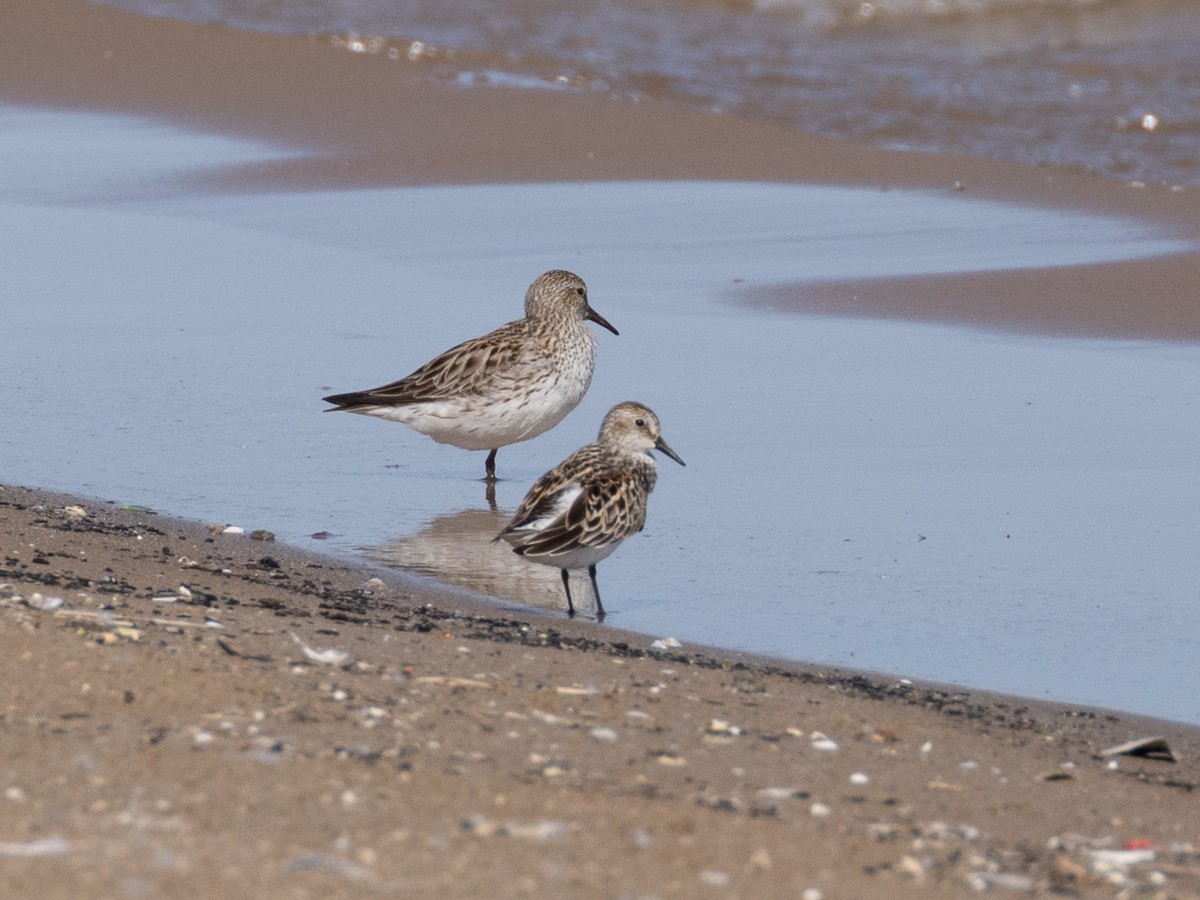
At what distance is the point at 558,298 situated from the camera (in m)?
9.60

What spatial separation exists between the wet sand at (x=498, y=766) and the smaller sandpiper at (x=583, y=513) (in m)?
0.35

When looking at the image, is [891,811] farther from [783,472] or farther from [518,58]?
[518,58]

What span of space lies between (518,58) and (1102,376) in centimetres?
1216

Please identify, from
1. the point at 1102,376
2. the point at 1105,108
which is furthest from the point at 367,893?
the point at 1105,108

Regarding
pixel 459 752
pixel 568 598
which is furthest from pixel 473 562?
pixel 459 752

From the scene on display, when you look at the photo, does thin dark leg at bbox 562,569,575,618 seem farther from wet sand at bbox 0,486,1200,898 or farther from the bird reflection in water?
wet sand at bbox 0,486,1200,898

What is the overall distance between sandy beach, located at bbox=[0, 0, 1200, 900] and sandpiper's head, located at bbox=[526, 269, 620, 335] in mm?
1043

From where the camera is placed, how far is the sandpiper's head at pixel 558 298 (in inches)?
374

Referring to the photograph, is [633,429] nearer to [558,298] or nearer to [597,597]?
[597,597]

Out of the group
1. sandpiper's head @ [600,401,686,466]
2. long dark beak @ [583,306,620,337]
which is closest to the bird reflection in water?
sandpiper's head @ [600,401,686,466]

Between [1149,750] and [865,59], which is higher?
[865,59]

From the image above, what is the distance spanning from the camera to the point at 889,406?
9398 millimetres

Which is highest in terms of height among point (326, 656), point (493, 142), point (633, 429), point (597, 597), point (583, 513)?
point (493, 142)

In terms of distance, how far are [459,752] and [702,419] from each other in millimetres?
4686
